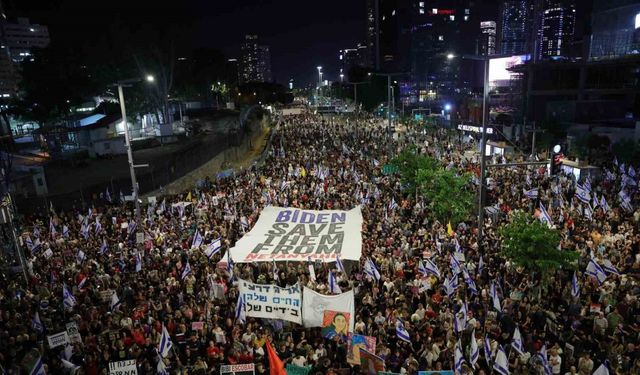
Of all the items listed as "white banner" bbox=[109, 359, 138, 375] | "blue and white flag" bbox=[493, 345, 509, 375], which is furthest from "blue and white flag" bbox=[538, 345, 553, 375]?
"white banner" bbox=[109, 359, 138, 375]

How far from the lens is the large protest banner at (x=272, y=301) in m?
11.2

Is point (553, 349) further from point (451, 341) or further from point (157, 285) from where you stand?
point (157, 285)

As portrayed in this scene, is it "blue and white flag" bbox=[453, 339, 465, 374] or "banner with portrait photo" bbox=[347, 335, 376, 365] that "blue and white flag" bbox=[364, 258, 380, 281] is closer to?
"banner with portrait photo" bbox=[347, 335, 376, 365]

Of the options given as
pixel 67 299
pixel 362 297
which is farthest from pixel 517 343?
pixel 67 299

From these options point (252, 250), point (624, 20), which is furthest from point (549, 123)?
point (252, 250)

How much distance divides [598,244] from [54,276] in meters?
17.6

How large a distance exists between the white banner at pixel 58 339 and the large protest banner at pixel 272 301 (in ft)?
13.2

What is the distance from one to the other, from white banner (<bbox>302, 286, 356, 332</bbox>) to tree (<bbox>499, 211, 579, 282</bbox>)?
5.23 m

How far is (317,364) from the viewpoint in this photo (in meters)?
9.91

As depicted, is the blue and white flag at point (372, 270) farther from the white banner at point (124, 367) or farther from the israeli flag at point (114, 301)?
the israeli flag at point (114, 301)

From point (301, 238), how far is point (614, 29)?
67.3 meters

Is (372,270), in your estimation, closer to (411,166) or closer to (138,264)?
(138,264)

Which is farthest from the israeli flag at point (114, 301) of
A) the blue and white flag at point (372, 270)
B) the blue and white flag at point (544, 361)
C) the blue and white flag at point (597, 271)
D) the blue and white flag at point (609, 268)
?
the blue and white flag at point (609, 268)

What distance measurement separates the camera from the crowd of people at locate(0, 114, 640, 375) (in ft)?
33.6
